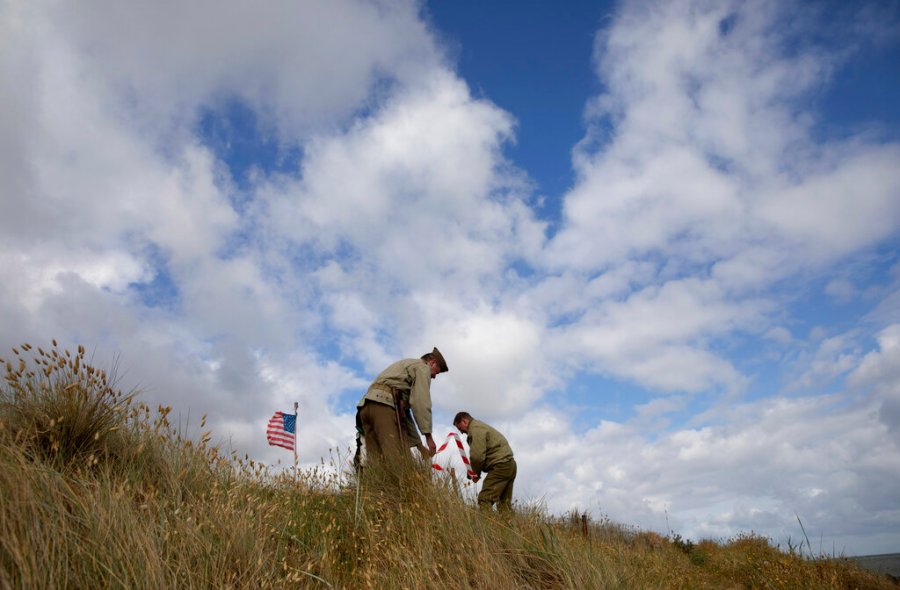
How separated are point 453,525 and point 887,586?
9.11 m

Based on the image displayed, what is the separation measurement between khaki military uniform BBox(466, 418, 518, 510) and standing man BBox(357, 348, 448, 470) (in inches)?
103

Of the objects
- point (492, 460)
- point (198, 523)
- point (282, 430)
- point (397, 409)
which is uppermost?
point (282, 430)

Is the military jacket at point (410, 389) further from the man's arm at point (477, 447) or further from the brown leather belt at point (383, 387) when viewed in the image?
the man's arm at point (477, 447)

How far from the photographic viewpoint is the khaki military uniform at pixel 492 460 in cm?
953

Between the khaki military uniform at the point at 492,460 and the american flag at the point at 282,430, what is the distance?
7.03 meters

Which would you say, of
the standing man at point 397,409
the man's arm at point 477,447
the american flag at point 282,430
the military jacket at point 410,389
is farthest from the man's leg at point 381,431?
the american flag at point 282,430

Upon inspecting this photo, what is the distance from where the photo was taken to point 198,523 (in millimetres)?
3791

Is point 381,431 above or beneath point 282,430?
beneath

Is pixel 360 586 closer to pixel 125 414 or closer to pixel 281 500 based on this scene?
pixel 281 500

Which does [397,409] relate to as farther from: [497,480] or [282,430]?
[282,430]

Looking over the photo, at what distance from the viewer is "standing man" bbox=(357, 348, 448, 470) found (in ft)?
22.4

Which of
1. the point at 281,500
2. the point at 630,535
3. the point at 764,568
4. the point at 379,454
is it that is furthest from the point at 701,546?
the point at 281,500

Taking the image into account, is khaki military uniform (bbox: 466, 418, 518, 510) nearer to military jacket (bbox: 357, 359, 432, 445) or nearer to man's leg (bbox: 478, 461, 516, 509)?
man's leg (bbox: 478, 461, 516, 509)

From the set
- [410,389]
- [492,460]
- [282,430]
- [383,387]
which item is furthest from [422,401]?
[282,430]
